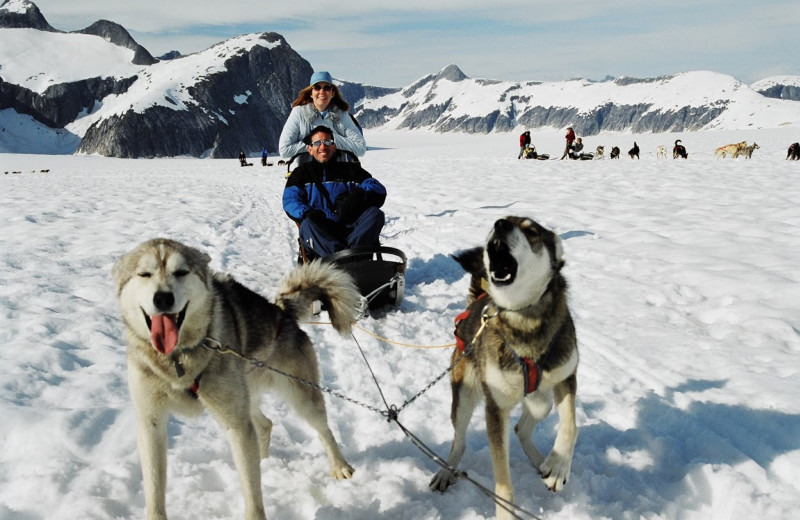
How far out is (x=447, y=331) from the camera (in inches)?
188

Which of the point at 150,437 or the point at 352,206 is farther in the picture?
the point at 352,206

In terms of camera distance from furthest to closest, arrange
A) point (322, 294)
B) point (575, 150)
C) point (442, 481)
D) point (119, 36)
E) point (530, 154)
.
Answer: point (119, 36) < point (575, 150) < point (530, 154) < point (322, 294) < point (442, 481)

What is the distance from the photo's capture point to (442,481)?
2686mm

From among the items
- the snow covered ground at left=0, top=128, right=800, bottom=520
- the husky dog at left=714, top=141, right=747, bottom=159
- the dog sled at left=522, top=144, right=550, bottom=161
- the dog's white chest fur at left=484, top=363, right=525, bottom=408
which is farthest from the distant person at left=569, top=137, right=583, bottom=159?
the dog's white chest fur at left=484, top=363, right=525, bottom=408

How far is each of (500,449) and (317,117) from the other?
17.8 ft

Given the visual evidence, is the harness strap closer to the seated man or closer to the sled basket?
the sled basket

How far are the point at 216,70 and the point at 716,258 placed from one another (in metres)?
123

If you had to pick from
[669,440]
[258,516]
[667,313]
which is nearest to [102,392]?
[258,516]

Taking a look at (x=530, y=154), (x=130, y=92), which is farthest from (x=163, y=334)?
(x=130, y=92)

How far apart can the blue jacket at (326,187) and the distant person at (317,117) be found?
66cm

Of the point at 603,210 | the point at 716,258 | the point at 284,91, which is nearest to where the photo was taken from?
the point at 716,258


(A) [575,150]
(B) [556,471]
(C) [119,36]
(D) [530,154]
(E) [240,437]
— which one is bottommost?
(B) [556,471]

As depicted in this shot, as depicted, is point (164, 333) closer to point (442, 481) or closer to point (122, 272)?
point (122, 272)

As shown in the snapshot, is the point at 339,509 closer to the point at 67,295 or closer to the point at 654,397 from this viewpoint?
the point at 654,397
